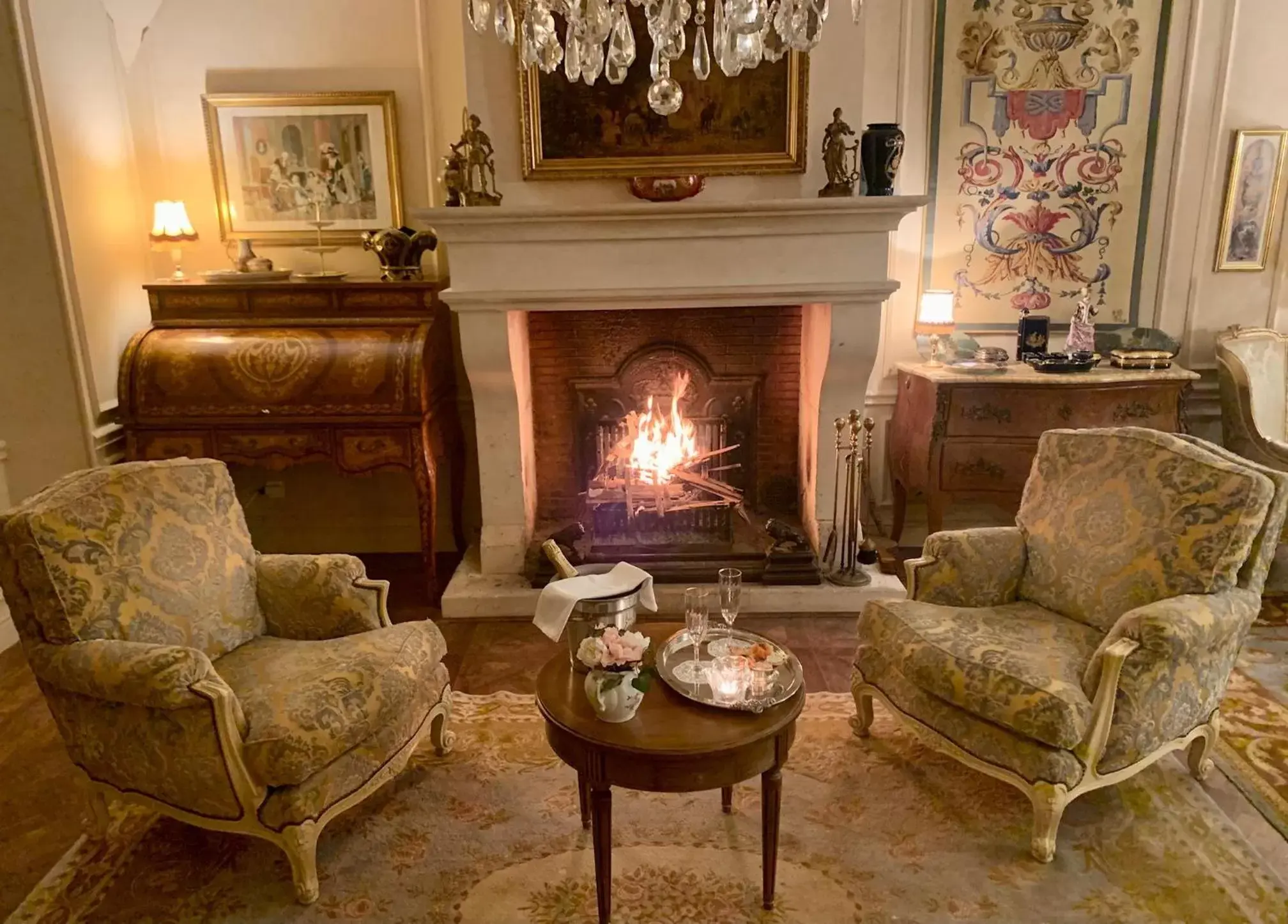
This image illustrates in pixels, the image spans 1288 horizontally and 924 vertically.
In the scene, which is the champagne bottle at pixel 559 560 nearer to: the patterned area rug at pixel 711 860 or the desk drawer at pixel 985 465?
the patterned area rug at pixel 711 860

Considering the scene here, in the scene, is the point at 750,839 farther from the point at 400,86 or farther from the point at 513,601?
the point at 400,86

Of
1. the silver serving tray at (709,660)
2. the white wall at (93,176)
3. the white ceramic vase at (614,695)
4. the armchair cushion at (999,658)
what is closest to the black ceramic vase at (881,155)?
the armchair cushion at (999,658)

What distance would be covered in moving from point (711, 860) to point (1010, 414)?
2.33 metres

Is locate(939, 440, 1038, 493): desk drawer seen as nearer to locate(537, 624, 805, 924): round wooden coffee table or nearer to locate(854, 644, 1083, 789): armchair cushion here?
locate(854, 644, 1083, 789): armchair cushion

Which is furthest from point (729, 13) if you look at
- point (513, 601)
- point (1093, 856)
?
point (513, 601)

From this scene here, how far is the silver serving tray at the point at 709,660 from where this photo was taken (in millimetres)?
1948

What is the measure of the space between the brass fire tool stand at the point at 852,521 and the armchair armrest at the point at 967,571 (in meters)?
0.90

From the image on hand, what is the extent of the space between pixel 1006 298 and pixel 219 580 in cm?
348

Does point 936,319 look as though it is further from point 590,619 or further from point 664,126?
point 590,619

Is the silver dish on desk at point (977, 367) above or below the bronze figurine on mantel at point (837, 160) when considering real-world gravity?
below

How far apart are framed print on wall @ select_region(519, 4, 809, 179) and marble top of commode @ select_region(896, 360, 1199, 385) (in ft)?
3.51

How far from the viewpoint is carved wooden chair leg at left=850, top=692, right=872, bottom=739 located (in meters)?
2.64

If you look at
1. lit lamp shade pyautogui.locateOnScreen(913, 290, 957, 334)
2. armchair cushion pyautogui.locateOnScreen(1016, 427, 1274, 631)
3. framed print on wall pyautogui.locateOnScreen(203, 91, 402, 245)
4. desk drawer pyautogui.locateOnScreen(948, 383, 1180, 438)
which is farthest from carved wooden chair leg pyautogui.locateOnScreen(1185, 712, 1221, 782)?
framed print on wall pyautogui.locateOnScreen(203, 91, 402, 245)

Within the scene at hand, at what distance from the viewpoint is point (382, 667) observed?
2.24 metres
